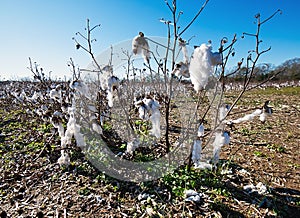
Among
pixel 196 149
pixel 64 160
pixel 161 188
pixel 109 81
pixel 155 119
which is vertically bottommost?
pixel 161 188

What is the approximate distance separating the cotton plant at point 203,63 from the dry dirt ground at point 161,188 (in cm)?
136

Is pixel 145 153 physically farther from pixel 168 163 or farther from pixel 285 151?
pixel 285 151

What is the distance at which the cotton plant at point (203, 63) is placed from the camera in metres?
1.76

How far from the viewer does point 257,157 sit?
3592mm

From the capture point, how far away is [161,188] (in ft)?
8.94

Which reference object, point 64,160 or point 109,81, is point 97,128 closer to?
point 64,160

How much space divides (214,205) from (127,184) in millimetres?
1099

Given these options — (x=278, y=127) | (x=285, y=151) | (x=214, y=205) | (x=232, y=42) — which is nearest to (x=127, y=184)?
(x=214, y=205)

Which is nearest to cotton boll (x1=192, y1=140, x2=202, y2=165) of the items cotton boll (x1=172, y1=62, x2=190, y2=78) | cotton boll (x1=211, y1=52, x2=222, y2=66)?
cotton boll (x1=172, y1=62, x2=190, y2=78)

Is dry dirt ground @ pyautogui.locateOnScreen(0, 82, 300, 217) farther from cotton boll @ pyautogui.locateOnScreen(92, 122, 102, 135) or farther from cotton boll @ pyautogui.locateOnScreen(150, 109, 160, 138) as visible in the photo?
cotton boll @ pyautogui.locateOnScreen(150, 109, 160, 138)

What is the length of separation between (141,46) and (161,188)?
5.47 feet

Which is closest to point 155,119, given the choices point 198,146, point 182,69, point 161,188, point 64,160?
point 182,69

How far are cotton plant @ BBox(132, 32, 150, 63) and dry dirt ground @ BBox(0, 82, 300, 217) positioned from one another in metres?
1.51

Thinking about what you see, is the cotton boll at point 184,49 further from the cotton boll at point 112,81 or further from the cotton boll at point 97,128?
the cotton boll at point 97,128
